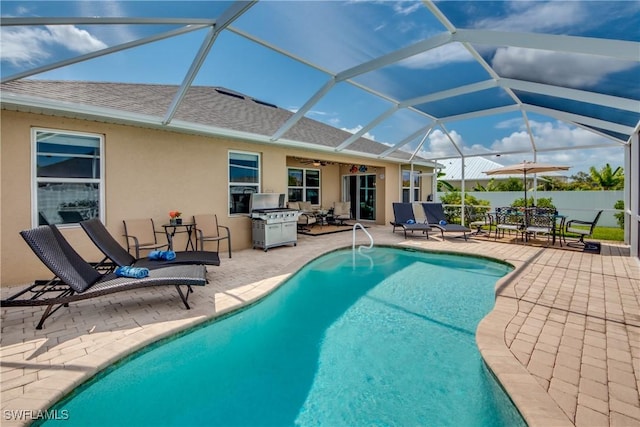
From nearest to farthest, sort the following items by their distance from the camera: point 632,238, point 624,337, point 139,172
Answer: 1. point 624,337
2. point 139,172
3. point 632,238

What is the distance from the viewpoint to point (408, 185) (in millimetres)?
16719

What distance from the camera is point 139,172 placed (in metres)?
7.14

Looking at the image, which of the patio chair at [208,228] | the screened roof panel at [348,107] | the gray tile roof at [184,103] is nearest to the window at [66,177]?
the gray tile roof at [184,103]

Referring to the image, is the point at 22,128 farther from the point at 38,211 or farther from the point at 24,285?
the point at 24,285

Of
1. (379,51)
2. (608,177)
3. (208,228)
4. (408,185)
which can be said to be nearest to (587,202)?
(608,177)

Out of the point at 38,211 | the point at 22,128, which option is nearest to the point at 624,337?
the point at 38,211

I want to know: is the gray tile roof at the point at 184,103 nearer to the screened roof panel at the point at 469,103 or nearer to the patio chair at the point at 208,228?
the patio chair at the point at 208,228

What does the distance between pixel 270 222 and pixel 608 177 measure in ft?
76.2

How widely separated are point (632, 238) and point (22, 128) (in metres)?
14.3

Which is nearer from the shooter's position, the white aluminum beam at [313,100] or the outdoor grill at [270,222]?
the white aluminum beam at [313,100]

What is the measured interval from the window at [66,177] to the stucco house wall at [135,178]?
13 cm

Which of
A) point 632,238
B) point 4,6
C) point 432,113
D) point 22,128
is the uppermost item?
point 432,113

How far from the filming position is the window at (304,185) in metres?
14.2

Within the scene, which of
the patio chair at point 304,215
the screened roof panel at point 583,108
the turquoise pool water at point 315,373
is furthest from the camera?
the patio chair at point 304,215
